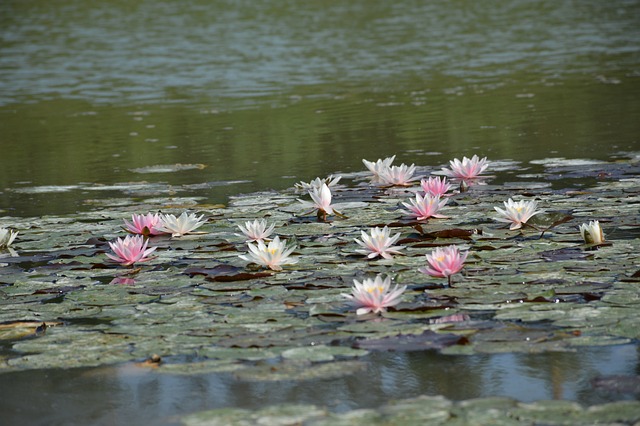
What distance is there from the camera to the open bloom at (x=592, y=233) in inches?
155

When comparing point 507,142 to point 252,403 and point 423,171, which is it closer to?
point 423,171

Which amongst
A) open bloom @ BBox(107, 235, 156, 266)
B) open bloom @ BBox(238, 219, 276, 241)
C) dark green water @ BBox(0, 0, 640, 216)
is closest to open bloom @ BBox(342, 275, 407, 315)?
open bloom @ BBox(238, 219, 276, 241)

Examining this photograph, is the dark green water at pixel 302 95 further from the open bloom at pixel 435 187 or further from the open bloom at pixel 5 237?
the open bloom at pixel 435 187

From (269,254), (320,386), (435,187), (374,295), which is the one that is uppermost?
(435,187)

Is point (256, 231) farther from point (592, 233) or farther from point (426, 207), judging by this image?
point (592, 233)

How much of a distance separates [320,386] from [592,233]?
165cm

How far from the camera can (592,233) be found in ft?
13.0

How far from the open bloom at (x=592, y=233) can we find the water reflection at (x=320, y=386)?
3.66ft

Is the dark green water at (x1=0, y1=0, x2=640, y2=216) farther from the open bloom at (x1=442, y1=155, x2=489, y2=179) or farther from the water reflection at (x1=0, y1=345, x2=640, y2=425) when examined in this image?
the water reflection at (x1=0, y1=345, x2=640, y2=425)

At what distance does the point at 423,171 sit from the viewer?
6363 mm

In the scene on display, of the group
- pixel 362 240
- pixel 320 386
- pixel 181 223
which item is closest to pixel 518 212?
pixel 362 240

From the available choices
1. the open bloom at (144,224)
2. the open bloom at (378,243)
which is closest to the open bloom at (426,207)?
the open bloom at (378,243)

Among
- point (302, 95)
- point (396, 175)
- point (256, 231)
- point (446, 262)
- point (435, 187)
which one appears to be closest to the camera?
point (446, 262)

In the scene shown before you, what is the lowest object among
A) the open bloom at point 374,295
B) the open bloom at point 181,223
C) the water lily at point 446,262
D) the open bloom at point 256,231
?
the open bloom at point 374,295
